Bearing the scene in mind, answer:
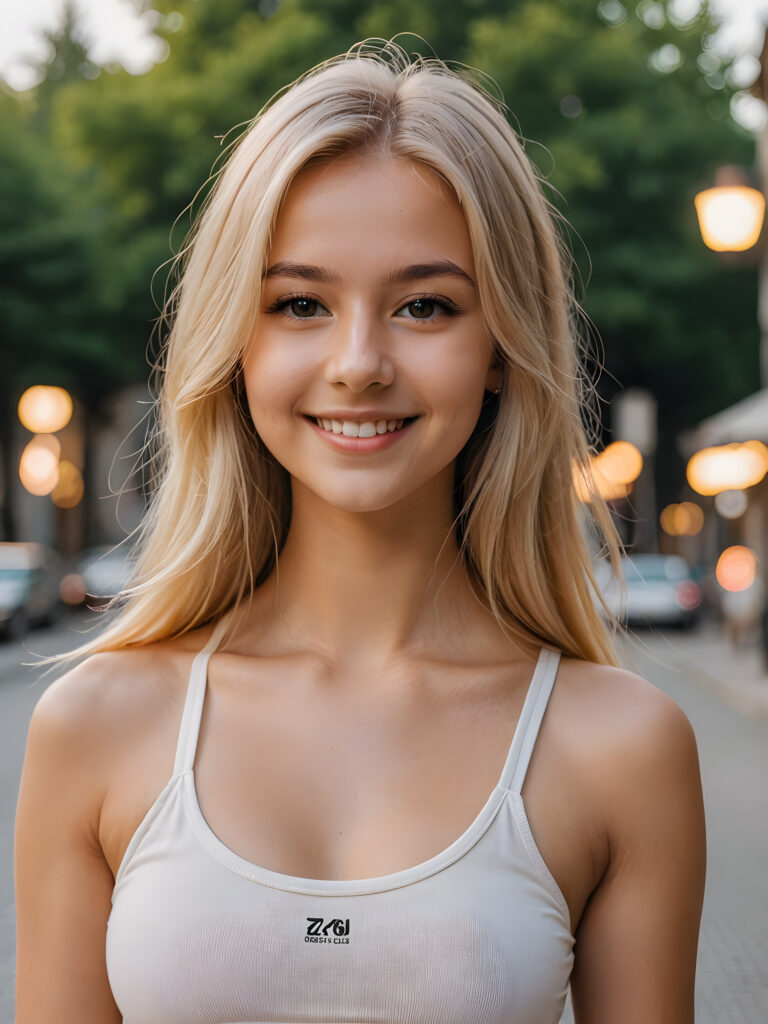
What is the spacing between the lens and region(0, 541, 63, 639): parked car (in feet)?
72.5

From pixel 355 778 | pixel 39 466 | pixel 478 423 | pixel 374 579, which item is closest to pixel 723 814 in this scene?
pixel 478 423

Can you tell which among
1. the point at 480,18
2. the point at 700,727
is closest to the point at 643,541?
the point at 480,18

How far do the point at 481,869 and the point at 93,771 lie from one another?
50 cm

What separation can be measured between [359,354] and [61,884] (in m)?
0.76

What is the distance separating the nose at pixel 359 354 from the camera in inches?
72.7

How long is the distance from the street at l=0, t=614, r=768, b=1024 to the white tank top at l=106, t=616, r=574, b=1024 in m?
0.82

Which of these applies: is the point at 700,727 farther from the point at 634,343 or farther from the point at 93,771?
the point at 634,343

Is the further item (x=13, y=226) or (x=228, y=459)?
(x=13, y=226)

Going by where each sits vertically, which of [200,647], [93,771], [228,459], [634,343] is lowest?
[93,771]

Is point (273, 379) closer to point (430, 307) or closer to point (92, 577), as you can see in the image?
point (430, 307)

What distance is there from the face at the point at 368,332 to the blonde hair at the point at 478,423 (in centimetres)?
3

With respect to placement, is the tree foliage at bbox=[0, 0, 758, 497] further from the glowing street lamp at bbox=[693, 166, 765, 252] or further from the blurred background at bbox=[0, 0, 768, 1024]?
the glowing street lamp at bbox=[693, 166, 765, 252]

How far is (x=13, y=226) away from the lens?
2952cm

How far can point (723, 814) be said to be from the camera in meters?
8.92
